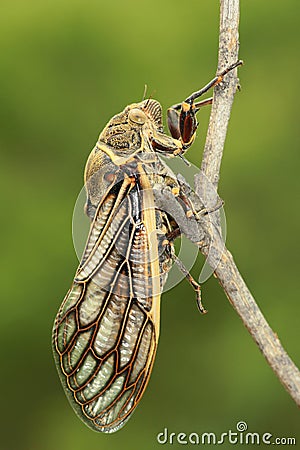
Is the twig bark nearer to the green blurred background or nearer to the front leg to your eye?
the front leg

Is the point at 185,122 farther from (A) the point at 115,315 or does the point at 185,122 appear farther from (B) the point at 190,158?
(B) the point at 190,158

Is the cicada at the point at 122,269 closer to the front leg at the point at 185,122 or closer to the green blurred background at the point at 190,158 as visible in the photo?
the front leg at the point at 185,122

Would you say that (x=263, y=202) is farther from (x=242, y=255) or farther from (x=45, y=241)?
(x=45, y=241)

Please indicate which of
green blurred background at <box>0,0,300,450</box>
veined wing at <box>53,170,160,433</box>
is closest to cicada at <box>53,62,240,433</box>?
veined wing at <box>53,170,160,433</box>

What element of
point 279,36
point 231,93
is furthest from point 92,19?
point 231,93

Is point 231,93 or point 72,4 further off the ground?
point 72,4

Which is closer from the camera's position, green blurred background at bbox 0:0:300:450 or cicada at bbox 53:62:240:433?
cicada at bbox 53:62:240:433

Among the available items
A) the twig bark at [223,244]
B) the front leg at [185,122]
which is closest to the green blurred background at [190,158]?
the front leg at [185,122]
